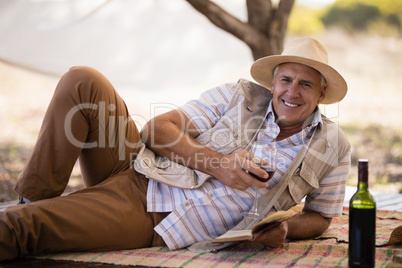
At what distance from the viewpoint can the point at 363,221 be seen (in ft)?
6.52

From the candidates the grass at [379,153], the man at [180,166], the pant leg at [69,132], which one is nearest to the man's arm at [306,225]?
the man at [180,166]

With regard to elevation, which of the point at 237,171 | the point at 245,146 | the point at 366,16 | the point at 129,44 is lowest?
the point at 237,171

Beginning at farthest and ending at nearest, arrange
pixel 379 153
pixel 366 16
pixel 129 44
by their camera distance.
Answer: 1. pixel 366 16
2. pixel 379 153
3. pixel 129 44

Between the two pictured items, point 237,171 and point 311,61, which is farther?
point 311,61

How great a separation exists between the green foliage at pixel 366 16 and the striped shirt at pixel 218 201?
7468mm

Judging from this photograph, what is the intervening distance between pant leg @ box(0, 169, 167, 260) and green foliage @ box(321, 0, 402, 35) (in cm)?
797

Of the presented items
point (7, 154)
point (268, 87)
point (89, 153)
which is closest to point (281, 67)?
point (268, 87)

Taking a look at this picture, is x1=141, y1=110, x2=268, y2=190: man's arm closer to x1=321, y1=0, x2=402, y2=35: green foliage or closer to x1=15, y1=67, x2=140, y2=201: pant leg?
x1=15, y1=67, x2=140, y2=201: pant leg

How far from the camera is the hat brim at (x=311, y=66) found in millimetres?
2697

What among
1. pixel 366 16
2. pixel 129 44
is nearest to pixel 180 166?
pixel 129 44

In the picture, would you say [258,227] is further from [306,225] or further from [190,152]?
[190,152]

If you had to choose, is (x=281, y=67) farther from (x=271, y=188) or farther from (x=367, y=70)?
(x=367, y=70)

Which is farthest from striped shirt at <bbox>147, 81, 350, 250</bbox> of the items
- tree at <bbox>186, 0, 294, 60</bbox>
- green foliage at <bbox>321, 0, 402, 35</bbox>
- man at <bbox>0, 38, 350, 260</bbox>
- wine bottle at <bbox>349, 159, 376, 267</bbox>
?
green foliage at <bbox>321, 0, 402, 35</bbox>

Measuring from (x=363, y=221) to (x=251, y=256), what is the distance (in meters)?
0.59
